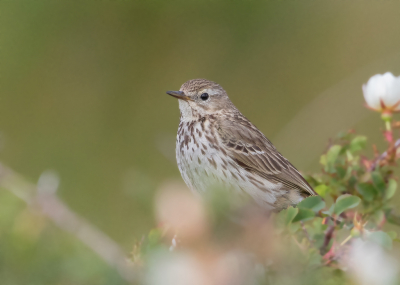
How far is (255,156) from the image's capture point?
2.91 metres

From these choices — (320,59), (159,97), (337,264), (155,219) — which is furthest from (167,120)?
(155,219)

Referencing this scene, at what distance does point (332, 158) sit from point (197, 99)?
1191 mm

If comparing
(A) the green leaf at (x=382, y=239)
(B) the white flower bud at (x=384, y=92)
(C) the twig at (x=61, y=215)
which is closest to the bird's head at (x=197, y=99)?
(B) the white flower bud at (x=384, y=92)

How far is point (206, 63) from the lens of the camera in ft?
17.6

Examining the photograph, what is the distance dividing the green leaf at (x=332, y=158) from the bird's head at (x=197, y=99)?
44.1 inches

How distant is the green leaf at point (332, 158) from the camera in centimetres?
209

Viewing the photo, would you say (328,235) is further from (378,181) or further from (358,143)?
(358,143)

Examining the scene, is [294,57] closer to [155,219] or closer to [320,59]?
[320,59]

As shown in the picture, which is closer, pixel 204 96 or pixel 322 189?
pixel 322 189

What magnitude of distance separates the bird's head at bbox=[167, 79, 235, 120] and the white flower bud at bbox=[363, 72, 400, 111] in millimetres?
1295

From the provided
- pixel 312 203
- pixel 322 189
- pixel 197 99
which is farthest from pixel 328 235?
pixel 197 99

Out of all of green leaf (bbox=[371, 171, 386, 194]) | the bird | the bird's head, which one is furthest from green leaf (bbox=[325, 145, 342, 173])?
the bird's head

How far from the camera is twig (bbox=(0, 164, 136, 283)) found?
0.93 meters

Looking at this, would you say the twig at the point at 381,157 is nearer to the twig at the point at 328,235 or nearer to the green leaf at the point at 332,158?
the green leaf at the point at 332,158
